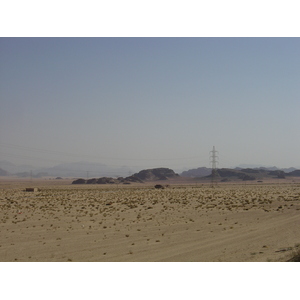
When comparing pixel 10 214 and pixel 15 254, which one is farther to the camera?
pixel 10 214

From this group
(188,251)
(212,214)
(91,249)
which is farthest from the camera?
(212,214)

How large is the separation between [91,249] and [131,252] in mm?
2641

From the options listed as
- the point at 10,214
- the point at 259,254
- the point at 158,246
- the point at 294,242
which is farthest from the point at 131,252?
the point at 10,214

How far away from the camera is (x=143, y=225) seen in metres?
31.7

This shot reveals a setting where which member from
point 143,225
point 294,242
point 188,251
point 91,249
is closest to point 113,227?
point 143,225


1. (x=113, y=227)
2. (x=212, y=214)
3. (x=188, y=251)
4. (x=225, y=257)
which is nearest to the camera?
(x=225, y=257)

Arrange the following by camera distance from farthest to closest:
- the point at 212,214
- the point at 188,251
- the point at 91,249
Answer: the point at 212,214 → the point at 91,249 → the point at 188,251

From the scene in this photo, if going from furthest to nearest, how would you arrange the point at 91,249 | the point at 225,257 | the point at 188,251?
the point at 91,249, the point at 188,251, the point at 225,257

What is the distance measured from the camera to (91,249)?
2189 cm

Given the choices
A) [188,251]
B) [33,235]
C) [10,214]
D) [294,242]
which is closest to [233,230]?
[294,242]

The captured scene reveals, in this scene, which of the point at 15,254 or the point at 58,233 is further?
the point at 58,233

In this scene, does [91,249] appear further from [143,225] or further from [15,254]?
[143,225]

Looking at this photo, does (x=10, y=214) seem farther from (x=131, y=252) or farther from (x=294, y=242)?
(x=294, y=242)

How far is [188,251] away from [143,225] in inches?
459
